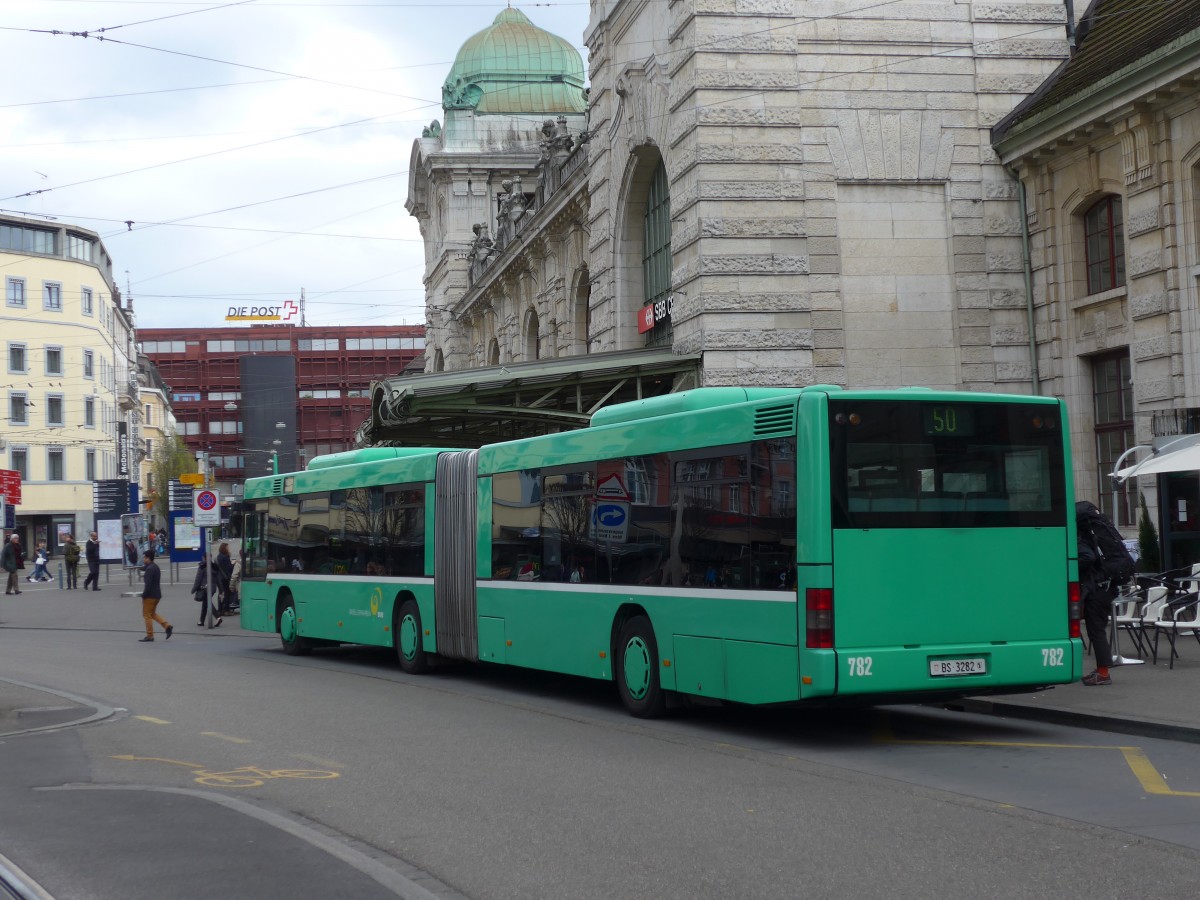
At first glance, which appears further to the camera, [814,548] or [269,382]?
[269,382]

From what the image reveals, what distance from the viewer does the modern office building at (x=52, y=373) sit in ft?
266

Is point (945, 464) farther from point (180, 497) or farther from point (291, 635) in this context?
point (180, 497)

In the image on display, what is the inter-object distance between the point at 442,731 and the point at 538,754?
181 cm

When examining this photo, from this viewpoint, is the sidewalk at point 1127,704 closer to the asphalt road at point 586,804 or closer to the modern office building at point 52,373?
the asphalt road at point 586,804

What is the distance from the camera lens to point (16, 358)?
8150 centimetres

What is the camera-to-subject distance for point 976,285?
84.1ft

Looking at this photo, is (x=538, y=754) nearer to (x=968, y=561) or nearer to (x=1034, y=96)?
(x=968, y=561)

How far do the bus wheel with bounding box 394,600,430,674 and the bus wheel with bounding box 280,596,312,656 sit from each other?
4014mm

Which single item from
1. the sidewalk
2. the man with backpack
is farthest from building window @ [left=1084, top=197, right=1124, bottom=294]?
the man with backpack

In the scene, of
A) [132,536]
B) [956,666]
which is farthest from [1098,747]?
[132,536]

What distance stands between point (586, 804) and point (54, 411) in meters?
Answer: 80.5

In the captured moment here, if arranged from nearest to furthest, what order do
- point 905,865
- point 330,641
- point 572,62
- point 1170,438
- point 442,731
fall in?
point 905,865 < point 442,731 < point 1170,438 < point 330,641 < point 572,62

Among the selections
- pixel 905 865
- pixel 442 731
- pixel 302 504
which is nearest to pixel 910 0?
pixel 302 504

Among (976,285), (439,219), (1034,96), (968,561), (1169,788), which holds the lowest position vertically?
(1169,788)
